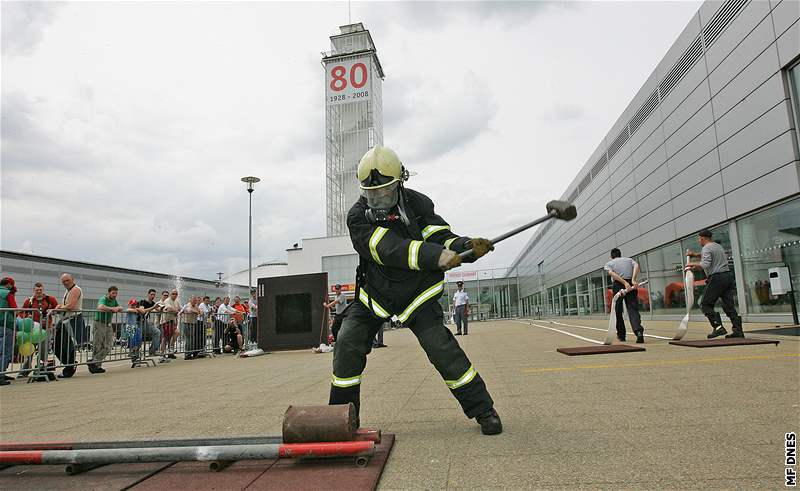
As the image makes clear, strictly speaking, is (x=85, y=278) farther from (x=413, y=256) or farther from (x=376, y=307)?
(x=413, y=256)

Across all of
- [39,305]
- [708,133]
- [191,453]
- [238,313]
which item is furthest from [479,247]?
[708,133]

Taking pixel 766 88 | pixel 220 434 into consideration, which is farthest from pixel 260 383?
pixel 766 88

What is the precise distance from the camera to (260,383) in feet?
20.0

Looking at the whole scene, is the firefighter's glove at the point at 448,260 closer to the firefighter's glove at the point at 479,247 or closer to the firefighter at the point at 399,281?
the firefighter at the point at 399,281

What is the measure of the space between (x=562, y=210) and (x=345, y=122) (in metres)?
59.0

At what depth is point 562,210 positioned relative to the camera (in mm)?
3430

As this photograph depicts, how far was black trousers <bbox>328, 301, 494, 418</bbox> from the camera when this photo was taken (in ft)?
9.50

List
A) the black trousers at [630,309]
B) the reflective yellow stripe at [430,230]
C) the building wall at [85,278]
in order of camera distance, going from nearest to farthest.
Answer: the reflective yellow stripe at [430,230] → the black trousers at [630,309] → the building wall at [85,278]

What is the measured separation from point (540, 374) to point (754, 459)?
319 cm

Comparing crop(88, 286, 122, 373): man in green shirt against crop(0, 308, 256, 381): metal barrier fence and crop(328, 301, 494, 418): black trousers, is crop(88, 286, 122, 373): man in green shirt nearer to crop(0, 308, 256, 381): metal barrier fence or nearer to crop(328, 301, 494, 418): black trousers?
crop(0, 308, 256, 381): metal barrier fence

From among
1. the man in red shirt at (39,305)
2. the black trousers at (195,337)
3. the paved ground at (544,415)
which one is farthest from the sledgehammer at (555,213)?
the black trousers at (195,337)

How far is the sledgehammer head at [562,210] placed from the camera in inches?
134

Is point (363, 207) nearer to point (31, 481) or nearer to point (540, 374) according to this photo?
point (31, 481)

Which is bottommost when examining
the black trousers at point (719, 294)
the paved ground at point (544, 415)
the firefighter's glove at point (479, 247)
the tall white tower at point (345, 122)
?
the paved ground at point (544, 415)
